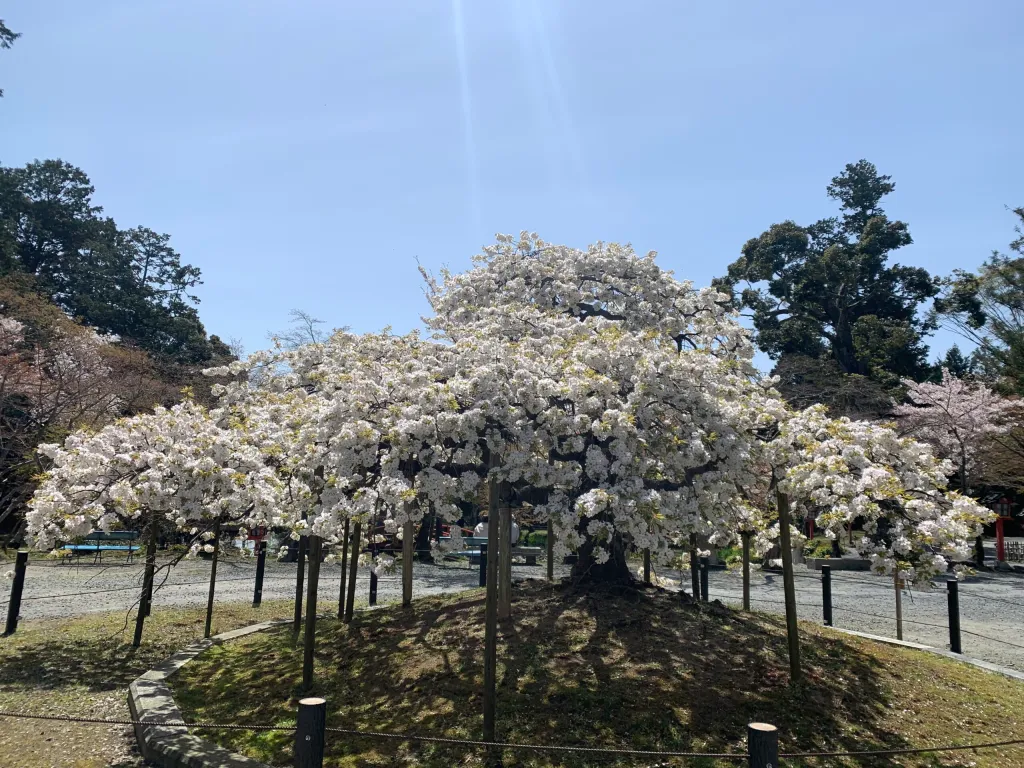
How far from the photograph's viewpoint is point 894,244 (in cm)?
4547

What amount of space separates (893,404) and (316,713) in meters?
37.6

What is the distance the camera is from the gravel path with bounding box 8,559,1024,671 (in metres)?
12.4

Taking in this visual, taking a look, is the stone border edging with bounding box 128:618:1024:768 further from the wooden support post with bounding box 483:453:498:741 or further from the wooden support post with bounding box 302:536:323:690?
the wooden support post with bounding box 483:453:498:741

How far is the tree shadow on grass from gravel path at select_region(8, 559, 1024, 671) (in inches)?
138

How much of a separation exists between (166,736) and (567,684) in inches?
148

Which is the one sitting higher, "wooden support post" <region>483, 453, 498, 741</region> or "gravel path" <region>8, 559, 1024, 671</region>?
"wooden support post" <region>483, 453, 498, 741</region>

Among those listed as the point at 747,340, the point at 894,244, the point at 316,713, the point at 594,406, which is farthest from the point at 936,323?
the point at 316,713

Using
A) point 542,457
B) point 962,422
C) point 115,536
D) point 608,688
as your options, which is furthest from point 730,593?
point 115,536

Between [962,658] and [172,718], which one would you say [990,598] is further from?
[172,718]

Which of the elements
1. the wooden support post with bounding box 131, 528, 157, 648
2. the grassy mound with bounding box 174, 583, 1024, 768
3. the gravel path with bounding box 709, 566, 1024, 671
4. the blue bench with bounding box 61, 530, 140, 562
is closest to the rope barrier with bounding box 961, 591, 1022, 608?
the gravel path with bounding box 709, 566, 1024, 671

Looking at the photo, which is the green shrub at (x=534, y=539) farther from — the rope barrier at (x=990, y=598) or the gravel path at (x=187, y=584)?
the rope barrier at (x=990, y=598)

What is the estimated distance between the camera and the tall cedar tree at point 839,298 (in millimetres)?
41219

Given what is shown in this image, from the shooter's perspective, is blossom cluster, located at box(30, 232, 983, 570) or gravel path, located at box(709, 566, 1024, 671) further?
gravel path, located at box(709, 566, 1024, 671)

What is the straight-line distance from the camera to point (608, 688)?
6602 millimetres
